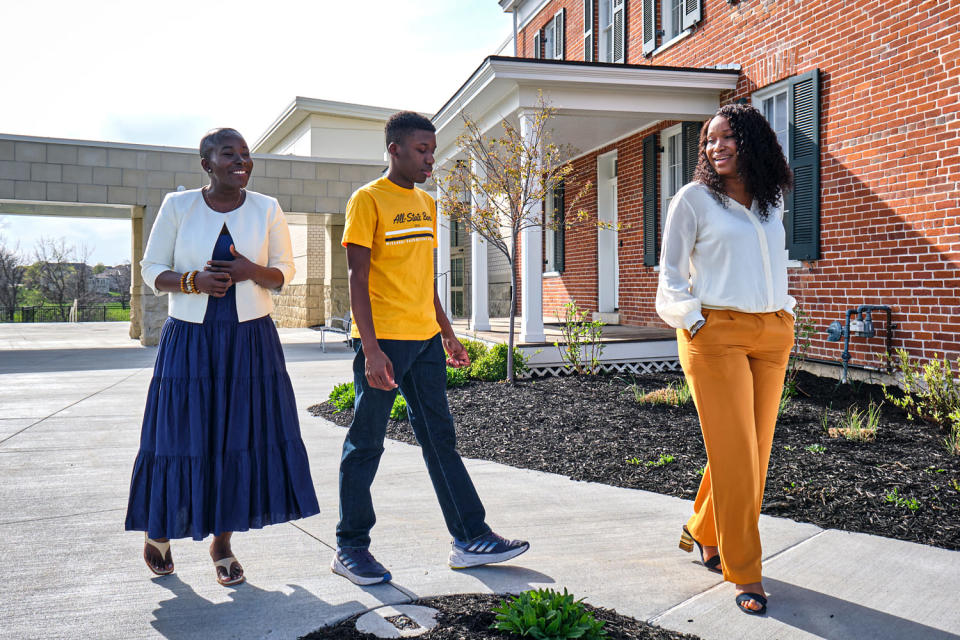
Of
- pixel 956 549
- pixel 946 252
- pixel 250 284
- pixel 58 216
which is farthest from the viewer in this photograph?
pixel 58 216

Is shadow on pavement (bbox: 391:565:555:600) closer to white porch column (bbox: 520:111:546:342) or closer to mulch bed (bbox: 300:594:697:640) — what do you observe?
mulch bed (bbox: 300:594:697:640)

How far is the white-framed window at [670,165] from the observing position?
10.3 m

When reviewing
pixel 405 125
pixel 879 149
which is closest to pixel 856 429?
pixel 879 149

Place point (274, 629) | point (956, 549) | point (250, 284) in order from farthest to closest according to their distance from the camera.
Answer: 1. point (956, 549)
2. point (250, 284)
3. point (274, 629)

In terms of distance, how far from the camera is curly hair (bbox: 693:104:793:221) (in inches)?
113

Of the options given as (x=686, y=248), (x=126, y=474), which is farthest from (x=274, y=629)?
(x=126, y=474)

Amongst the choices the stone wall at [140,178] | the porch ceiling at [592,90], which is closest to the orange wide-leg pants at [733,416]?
the porch ceiling at [592,90]

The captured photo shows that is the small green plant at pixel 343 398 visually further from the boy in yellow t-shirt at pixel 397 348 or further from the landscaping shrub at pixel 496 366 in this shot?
the boy in yellow t-shirt at pixel 397 348

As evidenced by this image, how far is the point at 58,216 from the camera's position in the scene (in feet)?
68.9

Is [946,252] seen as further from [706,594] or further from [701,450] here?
[706,594]

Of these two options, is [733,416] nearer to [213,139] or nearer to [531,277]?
[213,139]

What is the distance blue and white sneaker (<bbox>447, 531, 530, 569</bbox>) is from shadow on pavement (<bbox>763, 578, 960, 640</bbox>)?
1017 millimetres

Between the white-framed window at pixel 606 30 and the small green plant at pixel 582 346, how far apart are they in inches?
231

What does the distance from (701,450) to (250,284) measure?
11.1 feet
